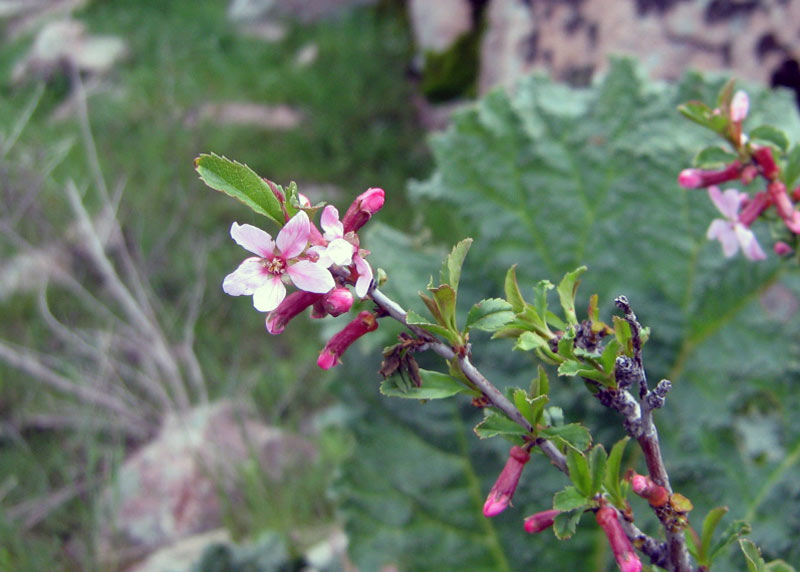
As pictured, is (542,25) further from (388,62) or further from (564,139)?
(388,62)

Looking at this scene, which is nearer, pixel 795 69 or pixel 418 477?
pixel 418 477

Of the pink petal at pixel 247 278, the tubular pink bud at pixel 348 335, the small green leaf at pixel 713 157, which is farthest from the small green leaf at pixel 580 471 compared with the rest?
the small green leaf at pixel 713 157

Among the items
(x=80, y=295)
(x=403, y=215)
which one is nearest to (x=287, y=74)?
(x=403, y=215)

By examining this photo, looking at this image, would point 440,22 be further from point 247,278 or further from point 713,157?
point 247,278

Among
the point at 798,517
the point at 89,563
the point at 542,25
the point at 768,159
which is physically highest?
the point at 768,159

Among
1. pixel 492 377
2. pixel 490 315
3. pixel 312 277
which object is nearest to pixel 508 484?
pixel 490 315

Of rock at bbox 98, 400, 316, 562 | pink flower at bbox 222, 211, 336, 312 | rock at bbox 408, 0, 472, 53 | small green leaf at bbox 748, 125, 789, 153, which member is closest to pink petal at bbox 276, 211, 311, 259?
pink flower at bbox 222, 211, 336, 312
